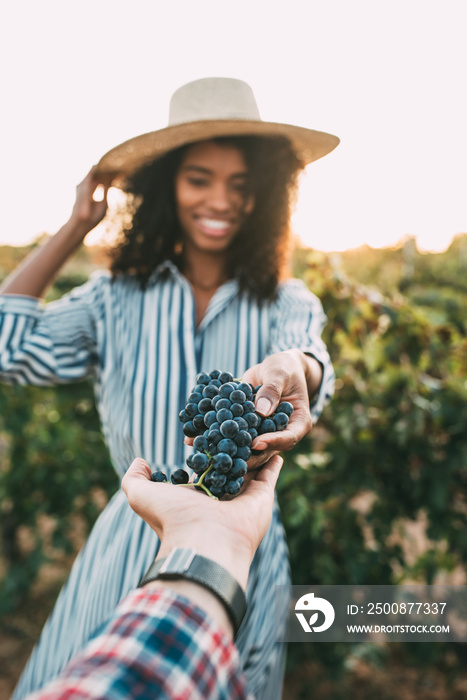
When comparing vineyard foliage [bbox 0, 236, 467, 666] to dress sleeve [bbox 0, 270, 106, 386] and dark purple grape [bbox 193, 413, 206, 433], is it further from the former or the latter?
dark purple grape [bbox 193, 413, 206, 433]

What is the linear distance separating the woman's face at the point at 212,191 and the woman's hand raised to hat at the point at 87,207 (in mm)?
326

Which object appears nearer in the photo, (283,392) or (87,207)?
(283,392)

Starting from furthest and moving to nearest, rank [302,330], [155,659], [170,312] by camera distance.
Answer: [170,312] < [302,330] < [155,659]

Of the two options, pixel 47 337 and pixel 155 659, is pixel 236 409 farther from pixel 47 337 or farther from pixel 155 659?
pixel 47 337

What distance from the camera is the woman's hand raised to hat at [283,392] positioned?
40.6 inches

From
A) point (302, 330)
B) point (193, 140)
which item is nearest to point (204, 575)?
point (302, 330)

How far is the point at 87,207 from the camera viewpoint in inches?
75.0

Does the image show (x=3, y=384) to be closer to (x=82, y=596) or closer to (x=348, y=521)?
(x=82, y=596)

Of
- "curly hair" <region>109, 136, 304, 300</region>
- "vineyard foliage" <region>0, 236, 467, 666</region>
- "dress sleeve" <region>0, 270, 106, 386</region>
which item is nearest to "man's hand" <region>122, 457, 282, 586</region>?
"dress sleeve" <region>0, 270, 106, 386</region>

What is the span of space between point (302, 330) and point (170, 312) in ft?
1.65

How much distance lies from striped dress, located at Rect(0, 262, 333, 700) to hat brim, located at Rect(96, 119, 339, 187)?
1.54 feet

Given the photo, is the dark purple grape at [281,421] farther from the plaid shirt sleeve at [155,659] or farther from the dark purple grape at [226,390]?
the plaid shirt sleeve at [155,659]

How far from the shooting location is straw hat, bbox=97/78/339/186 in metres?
1.76

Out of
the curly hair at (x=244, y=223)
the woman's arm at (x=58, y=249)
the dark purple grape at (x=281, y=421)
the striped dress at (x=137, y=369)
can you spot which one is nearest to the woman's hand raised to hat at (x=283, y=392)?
the dark purple grape at (x=281, y=421)
